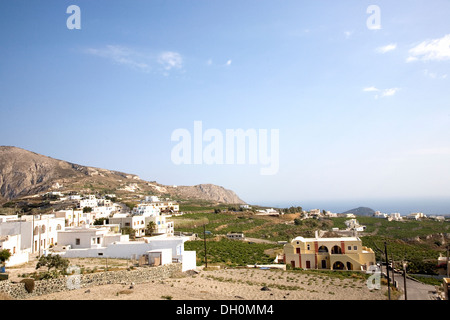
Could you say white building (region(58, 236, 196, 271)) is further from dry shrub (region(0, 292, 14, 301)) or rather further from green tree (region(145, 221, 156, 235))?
green tree (region(145, 221, 156, 235))

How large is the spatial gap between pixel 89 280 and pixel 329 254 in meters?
23.7

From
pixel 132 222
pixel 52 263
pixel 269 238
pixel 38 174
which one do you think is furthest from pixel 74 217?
pixel 38 174

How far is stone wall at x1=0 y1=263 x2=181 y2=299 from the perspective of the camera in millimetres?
15477

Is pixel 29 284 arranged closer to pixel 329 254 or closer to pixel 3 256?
→ pixel 3 256

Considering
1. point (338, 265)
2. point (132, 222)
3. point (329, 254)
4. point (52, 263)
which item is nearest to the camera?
point (52, 263)

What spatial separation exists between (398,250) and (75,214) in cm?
4513

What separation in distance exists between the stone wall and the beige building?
14.9 meters

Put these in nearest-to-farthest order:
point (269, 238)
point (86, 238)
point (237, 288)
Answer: point (237, 288) → point (86, 238) → point (269, 238)

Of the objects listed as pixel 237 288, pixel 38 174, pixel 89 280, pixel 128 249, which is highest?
pixel 38 174

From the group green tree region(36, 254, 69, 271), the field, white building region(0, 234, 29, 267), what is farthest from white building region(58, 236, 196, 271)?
green tree region(36, 254, 69, 271)

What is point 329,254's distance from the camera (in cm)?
3369

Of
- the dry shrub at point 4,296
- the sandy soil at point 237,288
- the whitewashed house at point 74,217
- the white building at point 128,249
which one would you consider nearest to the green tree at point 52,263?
the sandy soil at point 237,288
